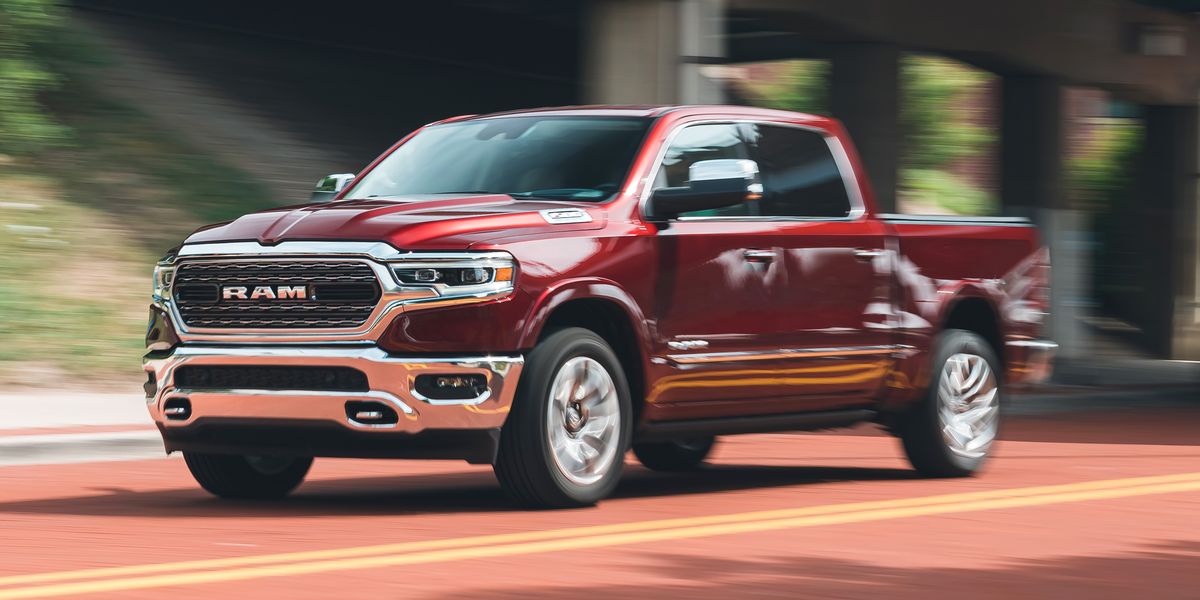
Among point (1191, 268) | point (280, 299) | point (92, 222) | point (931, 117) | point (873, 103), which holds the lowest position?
point (1191, 268)

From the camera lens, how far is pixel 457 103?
31734 mm

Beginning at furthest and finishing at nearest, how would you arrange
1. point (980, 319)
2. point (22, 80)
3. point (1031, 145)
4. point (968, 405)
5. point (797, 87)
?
point (797, 87)
point (1031, 145)
point (22, 80)
point (980, 319)
point (968, 405)

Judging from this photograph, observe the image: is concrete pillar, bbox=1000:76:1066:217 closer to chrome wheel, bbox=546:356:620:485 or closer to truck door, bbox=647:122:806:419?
truck door, bbox=647:122:806:419

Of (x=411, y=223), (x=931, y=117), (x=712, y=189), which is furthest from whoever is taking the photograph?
(x=931, y=117)

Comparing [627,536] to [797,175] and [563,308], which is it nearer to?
[563,308]

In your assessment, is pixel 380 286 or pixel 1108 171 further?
pixel 1108 171

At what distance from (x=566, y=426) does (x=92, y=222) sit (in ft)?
43.4

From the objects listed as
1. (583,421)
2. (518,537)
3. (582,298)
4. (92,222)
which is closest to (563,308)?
(582,298)

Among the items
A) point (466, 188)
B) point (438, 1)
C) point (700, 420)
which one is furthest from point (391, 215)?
point (438, 1)

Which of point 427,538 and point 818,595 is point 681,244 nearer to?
point 427,538

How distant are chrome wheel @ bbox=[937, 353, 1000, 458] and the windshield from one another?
2.58m

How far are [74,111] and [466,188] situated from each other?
1480cm

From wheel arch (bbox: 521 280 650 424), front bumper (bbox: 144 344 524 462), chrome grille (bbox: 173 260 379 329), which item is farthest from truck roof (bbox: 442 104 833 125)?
front bumper (bbox: 144 344 524 462)

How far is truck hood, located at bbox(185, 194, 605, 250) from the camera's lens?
829 cm
